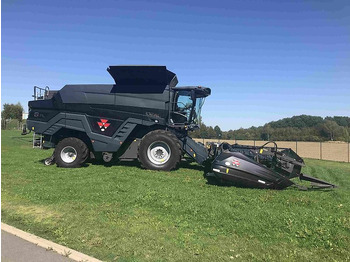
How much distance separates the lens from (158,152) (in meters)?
10.2

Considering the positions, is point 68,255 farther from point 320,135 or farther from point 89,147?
point 320,135

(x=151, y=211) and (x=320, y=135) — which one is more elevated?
(x=320, y=135)

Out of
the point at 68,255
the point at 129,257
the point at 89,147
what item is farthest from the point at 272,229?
the point at 89,147

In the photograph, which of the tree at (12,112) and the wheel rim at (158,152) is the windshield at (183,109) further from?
the tree at (12,112)

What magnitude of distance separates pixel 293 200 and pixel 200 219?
7.51 ft

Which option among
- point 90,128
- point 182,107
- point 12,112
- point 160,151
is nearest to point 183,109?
point 182,107

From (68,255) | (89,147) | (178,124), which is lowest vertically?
(68,255)

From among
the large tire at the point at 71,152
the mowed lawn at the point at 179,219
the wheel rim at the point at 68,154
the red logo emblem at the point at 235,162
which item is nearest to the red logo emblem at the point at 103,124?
the large tire at the point at 71,152

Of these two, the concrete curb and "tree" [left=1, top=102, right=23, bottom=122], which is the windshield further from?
"tree" [left=1, top=102, right=23, bottom=122]

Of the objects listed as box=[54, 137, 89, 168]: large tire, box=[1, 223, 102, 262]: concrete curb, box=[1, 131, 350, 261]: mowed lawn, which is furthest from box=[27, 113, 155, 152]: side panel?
box=[1, 223, 102, 262]: concrete curb

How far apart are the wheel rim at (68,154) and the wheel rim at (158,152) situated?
2798 millimetres

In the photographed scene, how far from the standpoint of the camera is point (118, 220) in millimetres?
4988

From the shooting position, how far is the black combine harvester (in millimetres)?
10102

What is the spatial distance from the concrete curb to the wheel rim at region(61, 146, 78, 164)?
19.1ft
